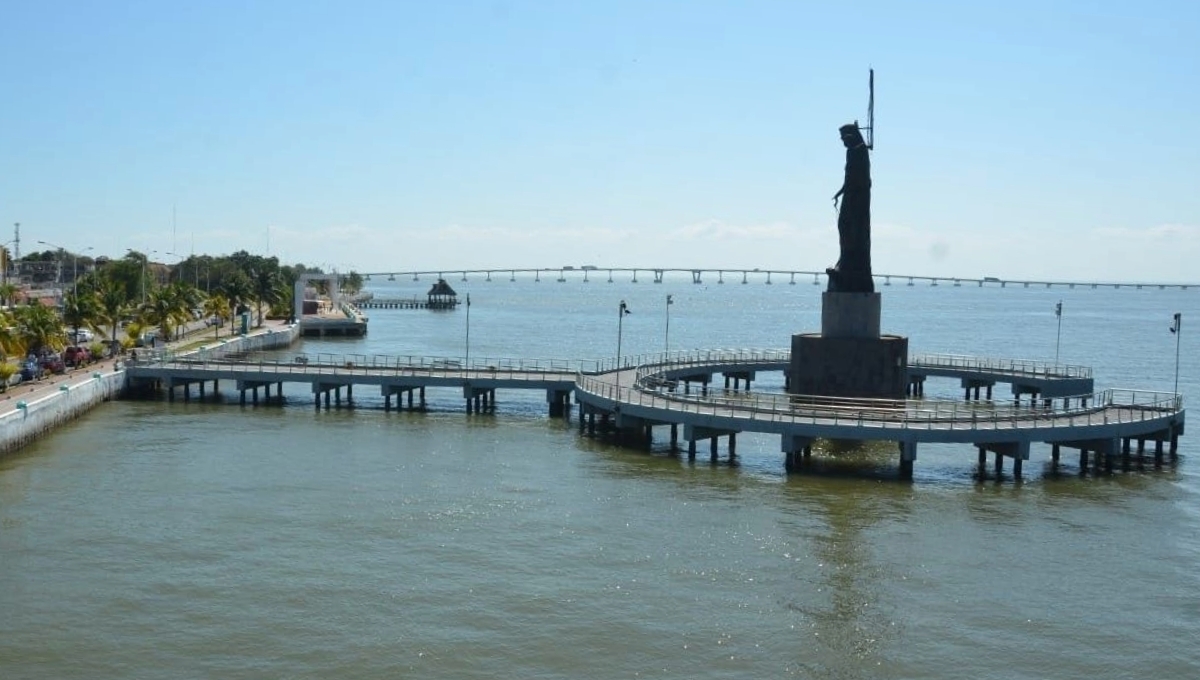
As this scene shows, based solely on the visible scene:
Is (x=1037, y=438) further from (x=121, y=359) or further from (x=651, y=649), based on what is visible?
(x=121, y=359)

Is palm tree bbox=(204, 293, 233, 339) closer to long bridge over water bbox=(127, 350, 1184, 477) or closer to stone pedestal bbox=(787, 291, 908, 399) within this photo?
long bridge over water bbox=(127, 350, 1184, 477)

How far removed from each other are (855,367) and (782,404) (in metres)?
3.89

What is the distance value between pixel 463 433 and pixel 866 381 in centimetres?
1851

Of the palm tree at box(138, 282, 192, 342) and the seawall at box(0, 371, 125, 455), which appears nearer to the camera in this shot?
the seawall at box(0, 371, 125, 455)

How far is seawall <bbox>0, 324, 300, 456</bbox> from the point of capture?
4666 centimetres

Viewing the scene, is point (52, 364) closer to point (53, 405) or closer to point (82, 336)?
point (53, 405)

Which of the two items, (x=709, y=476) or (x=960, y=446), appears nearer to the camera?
(x=709, y=476)

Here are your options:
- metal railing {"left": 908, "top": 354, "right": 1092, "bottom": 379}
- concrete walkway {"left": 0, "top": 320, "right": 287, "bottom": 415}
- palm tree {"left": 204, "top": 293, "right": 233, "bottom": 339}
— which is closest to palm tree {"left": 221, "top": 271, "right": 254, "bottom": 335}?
palm tree {"left": 204, "top": 293, "right": 233, "bottom": 339}

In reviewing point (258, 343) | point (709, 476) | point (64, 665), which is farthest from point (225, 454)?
point (258, 343)

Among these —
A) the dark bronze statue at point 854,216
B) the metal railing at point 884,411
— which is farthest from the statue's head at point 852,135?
the metal railing at point 884,411

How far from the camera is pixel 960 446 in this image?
175ft

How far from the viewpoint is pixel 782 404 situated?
5091 centimetres

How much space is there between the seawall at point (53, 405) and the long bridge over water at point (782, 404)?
3251 millimetres

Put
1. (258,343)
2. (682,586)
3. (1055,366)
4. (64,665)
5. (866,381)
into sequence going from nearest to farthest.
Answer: (64,665), (682,586), (866,381), (1055,366), (258,343)
